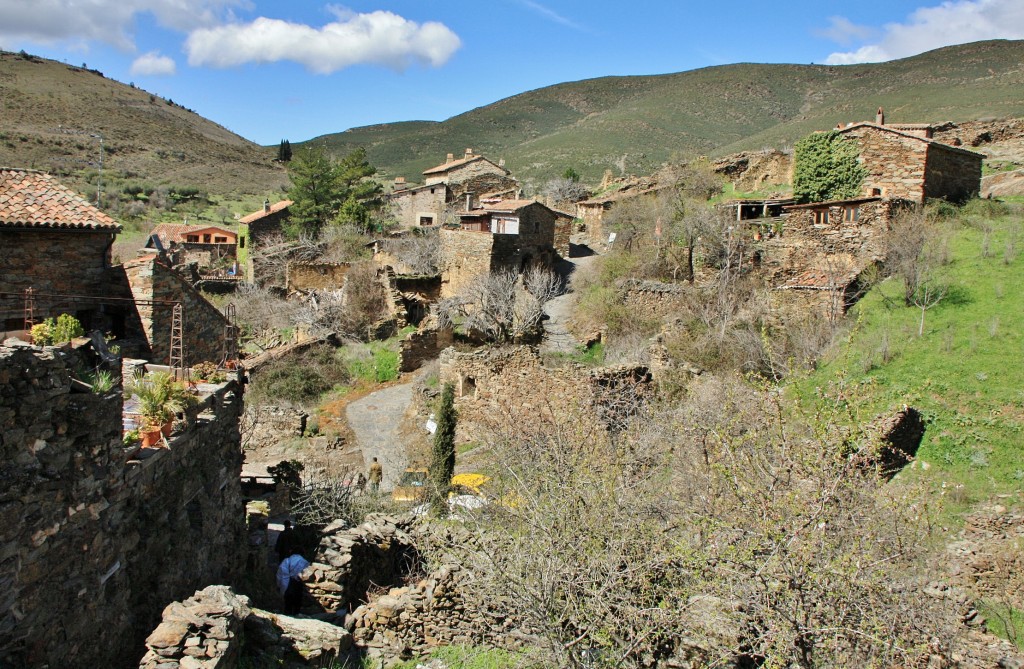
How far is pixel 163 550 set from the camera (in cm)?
590

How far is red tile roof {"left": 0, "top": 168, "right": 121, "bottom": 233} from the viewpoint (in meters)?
9.60

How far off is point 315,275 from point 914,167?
19.5 meters

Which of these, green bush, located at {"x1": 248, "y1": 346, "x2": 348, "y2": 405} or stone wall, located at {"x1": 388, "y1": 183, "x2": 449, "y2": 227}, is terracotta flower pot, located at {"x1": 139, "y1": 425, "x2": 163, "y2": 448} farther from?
stone wall, located at {"x1": 388, "y1": 183, "x2": 449, "y2": 227}

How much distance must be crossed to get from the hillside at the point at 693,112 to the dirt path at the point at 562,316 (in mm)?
10529

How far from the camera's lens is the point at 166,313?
34.8ft

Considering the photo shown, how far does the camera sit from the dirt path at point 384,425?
1499 cm

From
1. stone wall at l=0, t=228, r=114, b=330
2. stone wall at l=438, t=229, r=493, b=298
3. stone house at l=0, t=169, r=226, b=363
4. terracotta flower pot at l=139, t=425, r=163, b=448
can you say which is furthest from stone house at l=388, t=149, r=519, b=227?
terracotta flower pot at l=139, t=425, r=163, b=448

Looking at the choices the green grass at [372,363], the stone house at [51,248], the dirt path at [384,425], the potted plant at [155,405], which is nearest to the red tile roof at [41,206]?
the stone house at [51,248]

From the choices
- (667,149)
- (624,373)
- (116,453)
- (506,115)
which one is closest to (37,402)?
(116,453)

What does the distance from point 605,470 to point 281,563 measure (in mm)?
4108

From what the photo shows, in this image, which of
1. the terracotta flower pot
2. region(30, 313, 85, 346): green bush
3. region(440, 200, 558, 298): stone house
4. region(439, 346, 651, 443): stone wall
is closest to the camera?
region(30, 313, 85, 346): green bush

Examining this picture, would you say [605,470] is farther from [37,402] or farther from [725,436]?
[37,402]

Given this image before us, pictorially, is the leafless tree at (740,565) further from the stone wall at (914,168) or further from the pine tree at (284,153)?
the pine tree at (284,153)

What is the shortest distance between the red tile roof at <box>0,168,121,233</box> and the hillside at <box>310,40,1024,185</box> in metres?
28.0
